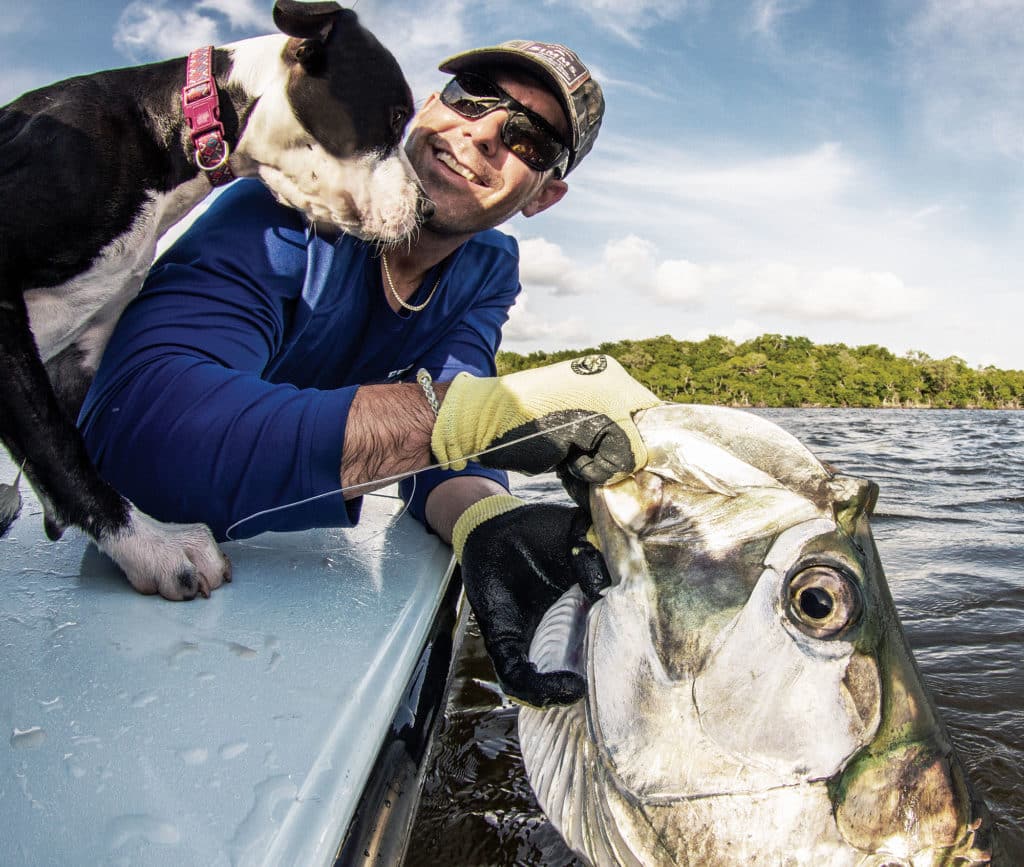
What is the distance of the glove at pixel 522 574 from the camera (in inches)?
58.2

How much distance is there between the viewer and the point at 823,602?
1.17 metres

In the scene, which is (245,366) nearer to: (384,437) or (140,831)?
(384,437)

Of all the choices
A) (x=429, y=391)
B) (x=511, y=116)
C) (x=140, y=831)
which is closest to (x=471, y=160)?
(x=511, y=116)

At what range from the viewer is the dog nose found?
2.52 meters

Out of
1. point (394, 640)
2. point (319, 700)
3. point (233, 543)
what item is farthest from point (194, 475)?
point (319, 700)

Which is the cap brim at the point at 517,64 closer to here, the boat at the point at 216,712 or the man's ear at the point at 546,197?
the man's ear at the point at 546,197

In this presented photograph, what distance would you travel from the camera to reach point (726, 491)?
127 cm

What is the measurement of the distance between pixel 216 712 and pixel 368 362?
1.99 metres

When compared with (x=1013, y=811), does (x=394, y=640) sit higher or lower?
higher

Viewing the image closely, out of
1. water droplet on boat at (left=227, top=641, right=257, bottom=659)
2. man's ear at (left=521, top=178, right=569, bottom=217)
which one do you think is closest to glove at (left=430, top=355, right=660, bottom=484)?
water droplet on boat at (left=227, top=641, right=257, bottom=659)

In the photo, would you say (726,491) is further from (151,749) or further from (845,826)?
(151,749)

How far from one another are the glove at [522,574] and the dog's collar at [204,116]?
55.3 inches

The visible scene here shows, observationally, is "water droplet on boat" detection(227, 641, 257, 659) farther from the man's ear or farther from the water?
the man's ear

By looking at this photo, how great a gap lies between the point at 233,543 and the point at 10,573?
576mm
